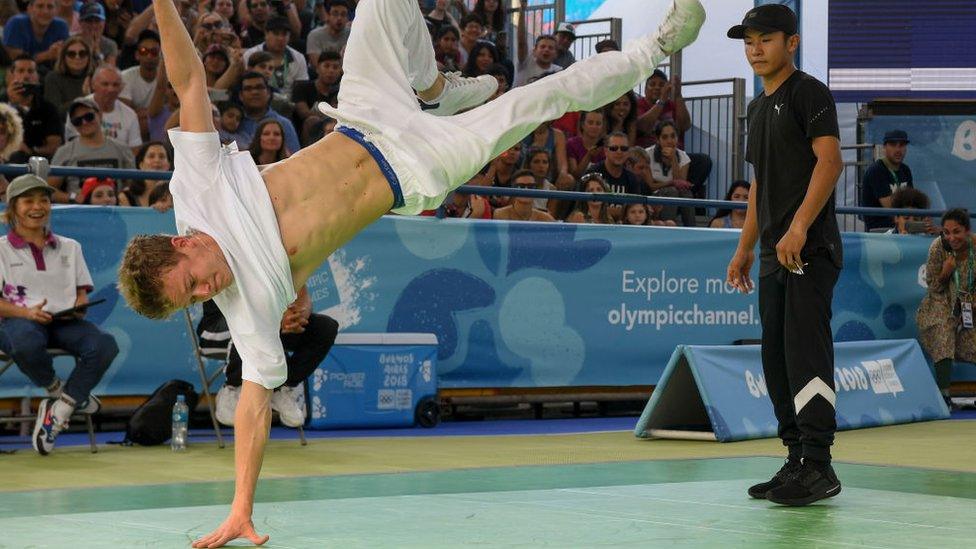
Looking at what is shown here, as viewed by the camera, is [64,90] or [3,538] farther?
[64,90]

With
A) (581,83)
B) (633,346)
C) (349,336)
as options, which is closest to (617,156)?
(633,346)

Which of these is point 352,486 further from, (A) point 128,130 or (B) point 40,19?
(B) point 40,19

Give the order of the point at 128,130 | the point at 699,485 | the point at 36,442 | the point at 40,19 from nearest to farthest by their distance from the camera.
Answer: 1. the point at 699,485
2. the point at 36,442
3. the point at 128,130
4. the point at 40,19

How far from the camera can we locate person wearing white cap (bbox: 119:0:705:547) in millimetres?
4539

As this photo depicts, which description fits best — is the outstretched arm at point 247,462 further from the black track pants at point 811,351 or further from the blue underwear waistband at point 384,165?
the black track pants at point 811,351

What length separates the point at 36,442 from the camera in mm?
8070

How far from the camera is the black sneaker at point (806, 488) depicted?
5898 mm

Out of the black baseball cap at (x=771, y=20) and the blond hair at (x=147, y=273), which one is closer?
the blond hair at (x=147, y=273)

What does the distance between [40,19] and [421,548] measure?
8830 millimetres

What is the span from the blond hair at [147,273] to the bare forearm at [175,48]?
0.63 meters

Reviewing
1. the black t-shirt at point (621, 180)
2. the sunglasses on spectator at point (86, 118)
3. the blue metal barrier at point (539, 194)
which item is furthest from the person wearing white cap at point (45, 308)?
the black t-shirt at point (621, 180)

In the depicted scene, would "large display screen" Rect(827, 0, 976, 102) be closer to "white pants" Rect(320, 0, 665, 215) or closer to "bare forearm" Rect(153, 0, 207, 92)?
"white pants" Rect(320, 0, 665, 215)

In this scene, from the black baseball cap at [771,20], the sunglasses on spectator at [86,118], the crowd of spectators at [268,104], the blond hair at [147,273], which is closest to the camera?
the blond hair at [147,273]

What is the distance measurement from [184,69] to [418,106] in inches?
37.9
